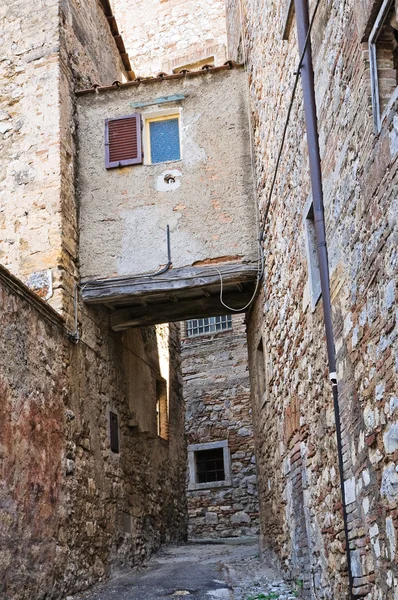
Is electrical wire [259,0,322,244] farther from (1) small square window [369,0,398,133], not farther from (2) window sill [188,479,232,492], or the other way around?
(2) window sill [188,479,232,492]

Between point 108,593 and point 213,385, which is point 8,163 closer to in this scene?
point 108,593

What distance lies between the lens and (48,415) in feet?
24.0

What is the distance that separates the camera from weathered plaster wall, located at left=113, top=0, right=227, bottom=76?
16969 mm

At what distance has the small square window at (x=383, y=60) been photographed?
397 centimetres

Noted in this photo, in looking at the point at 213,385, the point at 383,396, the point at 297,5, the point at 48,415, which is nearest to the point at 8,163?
the point at 48,415

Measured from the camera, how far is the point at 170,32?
17625mm

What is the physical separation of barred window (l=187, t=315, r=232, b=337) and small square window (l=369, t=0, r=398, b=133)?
12631mm

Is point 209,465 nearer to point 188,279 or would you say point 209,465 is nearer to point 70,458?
point 188,279

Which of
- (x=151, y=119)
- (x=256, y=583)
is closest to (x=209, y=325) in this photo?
(x=151, y=119)

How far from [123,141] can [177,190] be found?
1020 millimetres

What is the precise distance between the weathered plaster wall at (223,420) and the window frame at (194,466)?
0.08 meters

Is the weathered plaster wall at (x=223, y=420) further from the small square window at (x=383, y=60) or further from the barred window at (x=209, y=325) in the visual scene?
the small square window at (x=383, y=60)

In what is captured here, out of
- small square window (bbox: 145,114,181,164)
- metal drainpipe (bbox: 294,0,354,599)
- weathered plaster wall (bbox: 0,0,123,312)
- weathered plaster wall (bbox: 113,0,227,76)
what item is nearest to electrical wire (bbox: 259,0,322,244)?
metal drainpipe (bbox: 294,0,354,599)

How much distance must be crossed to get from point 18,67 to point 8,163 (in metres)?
1.33
